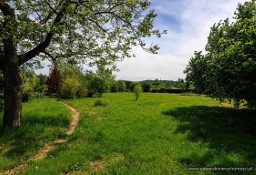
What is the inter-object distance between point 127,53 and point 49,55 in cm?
527

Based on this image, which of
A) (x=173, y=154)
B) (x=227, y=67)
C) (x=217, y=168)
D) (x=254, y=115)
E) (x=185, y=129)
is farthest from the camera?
(x=254, y=115)

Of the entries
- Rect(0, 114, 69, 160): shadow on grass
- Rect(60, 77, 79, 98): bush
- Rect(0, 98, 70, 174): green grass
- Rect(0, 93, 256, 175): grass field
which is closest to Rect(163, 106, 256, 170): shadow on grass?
Rect(0, 93, 256, 175): grass field

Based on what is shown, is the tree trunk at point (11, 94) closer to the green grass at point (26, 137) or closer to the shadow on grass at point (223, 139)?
the green grass at point (26, 137)

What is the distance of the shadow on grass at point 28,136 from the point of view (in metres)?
10.7

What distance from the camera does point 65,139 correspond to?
506 inches

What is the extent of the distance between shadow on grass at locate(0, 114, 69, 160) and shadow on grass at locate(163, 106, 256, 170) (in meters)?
7.08

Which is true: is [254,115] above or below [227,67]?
below

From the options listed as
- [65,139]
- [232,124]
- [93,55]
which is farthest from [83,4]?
[232,124]

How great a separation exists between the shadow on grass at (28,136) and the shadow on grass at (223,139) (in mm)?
7084

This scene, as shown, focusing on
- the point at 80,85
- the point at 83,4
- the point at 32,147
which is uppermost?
the point at 83,4

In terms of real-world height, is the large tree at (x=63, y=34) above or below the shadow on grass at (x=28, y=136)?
above

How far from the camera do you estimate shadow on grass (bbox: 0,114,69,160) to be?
35.2 ft

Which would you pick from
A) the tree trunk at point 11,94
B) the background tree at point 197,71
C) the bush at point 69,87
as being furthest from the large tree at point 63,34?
the bush at point 69,87

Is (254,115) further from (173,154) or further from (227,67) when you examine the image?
(173,154)
